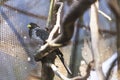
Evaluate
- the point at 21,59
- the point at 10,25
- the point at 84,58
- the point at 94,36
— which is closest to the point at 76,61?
the point at 84,58

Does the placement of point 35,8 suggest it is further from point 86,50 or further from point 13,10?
point 86,50

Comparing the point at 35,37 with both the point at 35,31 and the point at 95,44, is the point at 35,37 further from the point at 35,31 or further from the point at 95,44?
the point at 95,44

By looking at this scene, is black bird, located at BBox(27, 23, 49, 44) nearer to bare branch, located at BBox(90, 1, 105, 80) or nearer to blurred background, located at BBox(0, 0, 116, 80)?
blurred background, located at BBox(0, 0, 116, 80)

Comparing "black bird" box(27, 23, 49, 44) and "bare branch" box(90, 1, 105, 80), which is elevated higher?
"bare branch" box(90, 1, 105, 80)

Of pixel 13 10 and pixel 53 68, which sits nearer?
pixel 53 68

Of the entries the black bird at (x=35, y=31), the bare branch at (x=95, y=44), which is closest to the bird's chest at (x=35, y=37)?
the black bird at (x=35, y=31)

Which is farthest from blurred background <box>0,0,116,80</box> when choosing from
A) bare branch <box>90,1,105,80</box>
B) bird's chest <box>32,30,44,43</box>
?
bare branch <box>90,1,105,80</box>

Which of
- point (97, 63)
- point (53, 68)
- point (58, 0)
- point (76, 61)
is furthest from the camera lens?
point (76, 61)

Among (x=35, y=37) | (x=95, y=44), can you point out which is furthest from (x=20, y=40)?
(x=95, y=44)

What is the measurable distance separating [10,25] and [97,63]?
1.03 meters

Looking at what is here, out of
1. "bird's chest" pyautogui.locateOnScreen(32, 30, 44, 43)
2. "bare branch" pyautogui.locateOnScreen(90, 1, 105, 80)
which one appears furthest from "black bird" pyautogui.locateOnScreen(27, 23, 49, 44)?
"bare branch" pyautogui.locateOnScreen(90, 1, 105, 80)

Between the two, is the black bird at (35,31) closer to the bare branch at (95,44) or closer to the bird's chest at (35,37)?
the bird's chest at (35,37)

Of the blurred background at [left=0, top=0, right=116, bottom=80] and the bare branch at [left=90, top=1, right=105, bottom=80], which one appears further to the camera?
the blurred background at [left=0, top=0, right=116, bottom=80]

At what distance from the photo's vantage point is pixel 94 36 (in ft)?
1.39
